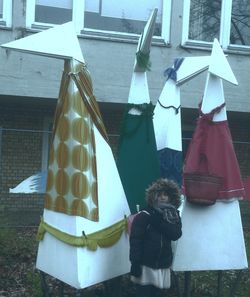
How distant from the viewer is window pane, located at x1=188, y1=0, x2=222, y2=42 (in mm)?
12000

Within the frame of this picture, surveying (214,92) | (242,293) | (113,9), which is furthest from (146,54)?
(113,9)

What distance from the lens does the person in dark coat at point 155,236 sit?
5.45 meters

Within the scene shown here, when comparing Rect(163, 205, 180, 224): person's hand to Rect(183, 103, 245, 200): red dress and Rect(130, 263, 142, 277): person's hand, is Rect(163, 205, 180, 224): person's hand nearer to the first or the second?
Rect(130, 263, 142, 277): person's hand

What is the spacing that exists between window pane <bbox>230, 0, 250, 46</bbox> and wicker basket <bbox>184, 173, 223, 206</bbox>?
7.05m

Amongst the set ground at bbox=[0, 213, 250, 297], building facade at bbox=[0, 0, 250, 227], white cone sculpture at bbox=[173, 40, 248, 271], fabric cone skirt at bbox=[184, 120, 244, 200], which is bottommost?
ground at bbox=[0, 213, 250, 297]

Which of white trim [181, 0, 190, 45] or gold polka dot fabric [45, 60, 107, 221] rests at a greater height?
white trim [181, 0, 190, 45]

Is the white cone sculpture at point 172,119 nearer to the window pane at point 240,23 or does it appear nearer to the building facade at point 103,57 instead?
the building facade at point 103,57

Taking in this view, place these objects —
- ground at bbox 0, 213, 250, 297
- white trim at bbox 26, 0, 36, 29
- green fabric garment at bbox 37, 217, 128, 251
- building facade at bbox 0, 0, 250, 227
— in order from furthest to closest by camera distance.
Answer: building facade at bbox 0, 0, 250, 227 → white trim at bbox 26, 0, 36, 29 → ground at bbox 0, 213, 250, 297 → green fabric garment at bbox 37, 217, 128, 251

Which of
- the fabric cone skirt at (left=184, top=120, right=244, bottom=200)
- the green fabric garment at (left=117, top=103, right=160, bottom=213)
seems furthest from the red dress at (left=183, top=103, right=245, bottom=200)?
the green fabric garment at (left=117, top=103, right=160, bottom=213)

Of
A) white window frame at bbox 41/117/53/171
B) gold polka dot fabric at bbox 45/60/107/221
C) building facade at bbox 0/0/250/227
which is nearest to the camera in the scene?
gold polka dot fabric at bbox 45/60/107/221

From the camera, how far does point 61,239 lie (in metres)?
5.50

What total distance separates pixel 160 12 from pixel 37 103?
9.90 feet

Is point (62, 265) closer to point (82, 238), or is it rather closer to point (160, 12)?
point (82, 238)

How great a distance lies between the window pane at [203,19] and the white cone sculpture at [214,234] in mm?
6002
